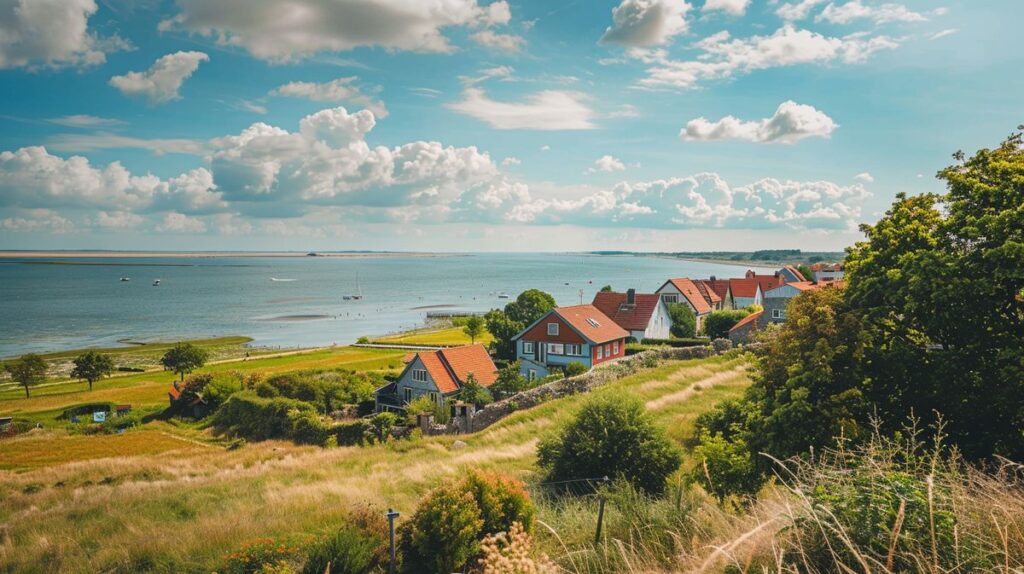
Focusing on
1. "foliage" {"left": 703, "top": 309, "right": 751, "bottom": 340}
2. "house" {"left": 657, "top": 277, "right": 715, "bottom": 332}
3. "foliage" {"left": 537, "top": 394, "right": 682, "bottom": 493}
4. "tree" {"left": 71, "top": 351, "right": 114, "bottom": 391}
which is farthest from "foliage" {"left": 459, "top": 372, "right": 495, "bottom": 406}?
"tree" {"left": 71, "top": 351, "right": 114, "bottom": 391}

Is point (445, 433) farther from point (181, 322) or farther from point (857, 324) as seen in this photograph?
point (181, 322)

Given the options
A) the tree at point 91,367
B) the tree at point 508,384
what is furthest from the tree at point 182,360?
the tree at point 508,384

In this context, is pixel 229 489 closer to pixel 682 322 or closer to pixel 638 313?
pixel 638 313

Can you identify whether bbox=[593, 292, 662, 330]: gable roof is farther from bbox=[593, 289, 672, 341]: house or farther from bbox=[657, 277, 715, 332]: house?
bbox=[657, 277, 715, 332]: house

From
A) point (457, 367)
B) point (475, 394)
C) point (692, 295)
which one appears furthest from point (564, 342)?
point (692, 295)

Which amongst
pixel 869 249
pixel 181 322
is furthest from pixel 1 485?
pixel 181 322

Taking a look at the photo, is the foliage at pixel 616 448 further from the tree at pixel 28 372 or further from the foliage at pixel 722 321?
the tree at pixel 28 372
